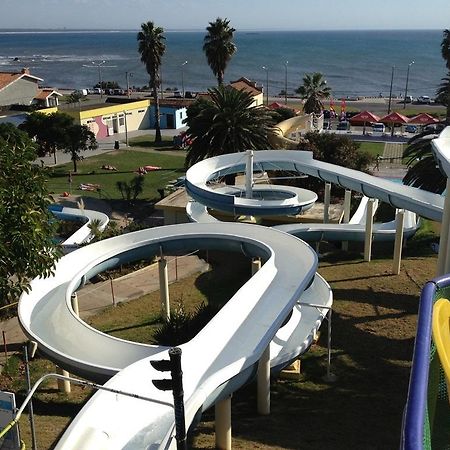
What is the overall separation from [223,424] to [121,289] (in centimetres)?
1422

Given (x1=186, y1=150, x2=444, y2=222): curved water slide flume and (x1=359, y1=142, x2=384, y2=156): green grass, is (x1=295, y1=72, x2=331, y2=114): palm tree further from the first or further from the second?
(x1=186, y1=150, x2=444, y2=222): curved water slide flume

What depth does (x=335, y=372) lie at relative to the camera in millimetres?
20594

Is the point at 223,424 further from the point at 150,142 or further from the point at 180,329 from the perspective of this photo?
the point at 150,142

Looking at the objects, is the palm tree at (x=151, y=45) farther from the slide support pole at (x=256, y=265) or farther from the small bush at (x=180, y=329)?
the small bush at (x=180, y=329)

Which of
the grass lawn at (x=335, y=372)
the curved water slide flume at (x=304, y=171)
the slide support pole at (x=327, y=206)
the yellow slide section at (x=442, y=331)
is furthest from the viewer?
the slide support pole at (x=327, y=206)

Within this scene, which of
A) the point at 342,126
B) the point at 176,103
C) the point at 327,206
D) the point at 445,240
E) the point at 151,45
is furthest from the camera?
the point at 176,103

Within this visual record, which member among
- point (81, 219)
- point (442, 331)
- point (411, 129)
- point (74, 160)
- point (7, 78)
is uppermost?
point (7, 78)

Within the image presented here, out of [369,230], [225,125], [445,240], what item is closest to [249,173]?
[369,230]

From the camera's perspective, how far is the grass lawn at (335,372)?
16.7 m

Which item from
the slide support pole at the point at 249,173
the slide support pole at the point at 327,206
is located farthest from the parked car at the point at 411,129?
the slide support pole at the point at 249,173

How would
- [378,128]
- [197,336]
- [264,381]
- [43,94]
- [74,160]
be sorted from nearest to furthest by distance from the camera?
1. [197,336]
2. [264,381]
3. [74,160]
4. [378,128]
5. [43,94]

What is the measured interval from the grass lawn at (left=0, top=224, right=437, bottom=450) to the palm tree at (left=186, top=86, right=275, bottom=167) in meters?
12.6

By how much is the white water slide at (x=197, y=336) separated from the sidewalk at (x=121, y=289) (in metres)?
3.66

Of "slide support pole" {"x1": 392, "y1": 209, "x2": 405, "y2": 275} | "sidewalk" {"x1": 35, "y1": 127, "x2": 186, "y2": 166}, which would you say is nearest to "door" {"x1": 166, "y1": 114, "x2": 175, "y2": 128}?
"sidewalk" {"x1": 35, "y1": 127, "x2": 186, "y2": 166}
